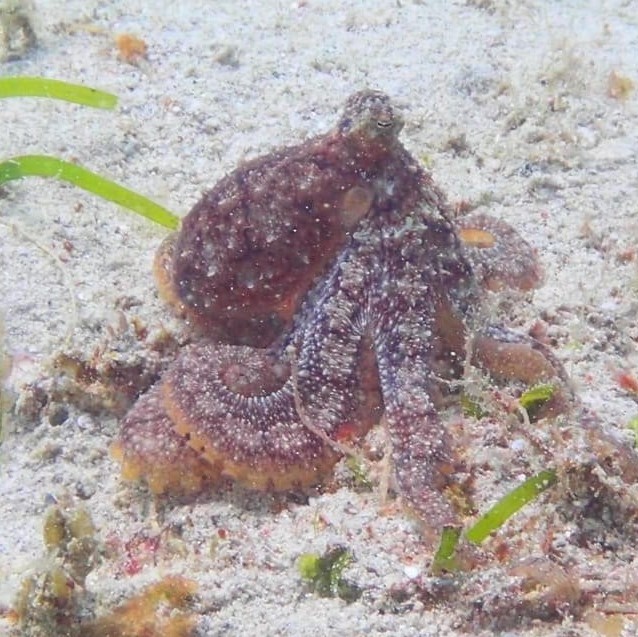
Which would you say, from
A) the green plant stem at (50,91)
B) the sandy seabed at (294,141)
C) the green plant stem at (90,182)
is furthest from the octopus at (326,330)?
the green plant stem at (50,91)

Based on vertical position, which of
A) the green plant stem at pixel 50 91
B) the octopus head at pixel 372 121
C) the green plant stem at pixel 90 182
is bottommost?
the green plant stem at pixel 90 182

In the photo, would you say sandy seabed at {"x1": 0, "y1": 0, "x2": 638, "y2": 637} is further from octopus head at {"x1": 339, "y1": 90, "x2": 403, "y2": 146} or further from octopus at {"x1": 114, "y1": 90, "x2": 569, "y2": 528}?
octopus head at {"x1": 339, "y1": 90, "x2": 403, "y2": 146}

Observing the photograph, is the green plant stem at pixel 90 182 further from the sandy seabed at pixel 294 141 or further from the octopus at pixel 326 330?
the octopus at pixel 326 330

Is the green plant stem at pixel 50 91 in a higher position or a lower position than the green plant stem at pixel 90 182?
higher

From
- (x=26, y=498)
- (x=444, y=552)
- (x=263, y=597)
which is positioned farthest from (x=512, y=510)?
(x=26, y=498)

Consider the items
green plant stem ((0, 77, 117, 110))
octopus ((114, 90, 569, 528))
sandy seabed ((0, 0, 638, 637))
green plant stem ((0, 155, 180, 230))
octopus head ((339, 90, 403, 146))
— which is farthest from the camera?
green plant stem ((0, 77, 117, 110))

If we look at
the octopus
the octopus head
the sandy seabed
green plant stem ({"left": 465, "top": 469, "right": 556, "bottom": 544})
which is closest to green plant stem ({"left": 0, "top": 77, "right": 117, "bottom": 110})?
the sandy seabed
